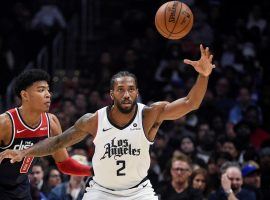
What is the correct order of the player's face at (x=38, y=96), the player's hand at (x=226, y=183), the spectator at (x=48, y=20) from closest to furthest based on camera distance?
the player's face at (x=38, y=96), the player's hand at (x=226, y=183), the spectator at (x=48, y=20)

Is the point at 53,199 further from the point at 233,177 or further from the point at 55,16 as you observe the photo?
the point at 55,16

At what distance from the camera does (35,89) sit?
7.22 metres

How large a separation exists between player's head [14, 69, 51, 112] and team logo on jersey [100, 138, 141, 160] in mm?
912

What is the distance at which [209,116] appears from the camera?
40.8 feet

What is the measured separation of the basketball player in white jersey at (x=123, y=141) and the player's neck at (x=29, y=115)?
462mm

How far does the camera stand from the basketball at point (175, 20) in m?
7.42

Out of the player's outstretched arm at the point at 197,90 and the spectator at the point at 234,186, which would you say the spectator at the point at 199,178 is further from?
the player's outstretched arm at the point at 197,90

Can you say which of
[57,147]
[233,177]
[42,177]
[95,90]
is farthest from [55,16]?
[57,147]

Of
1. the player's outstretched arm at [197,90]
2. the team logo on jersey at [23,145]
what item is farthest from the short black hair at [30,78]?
the player's outstretched arm at [197,90]

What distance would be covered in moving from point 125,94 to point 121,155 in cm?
56

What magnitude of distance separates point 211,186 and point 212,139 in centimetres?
165

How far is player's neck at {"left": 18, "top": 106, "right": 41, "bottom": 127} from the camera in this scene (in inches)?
283

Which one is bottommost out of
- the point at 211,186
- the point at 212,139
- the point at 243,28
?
the point at 211,186

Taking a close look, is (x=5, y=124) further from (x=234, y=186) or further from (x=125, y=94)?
(x=234, y=186)
